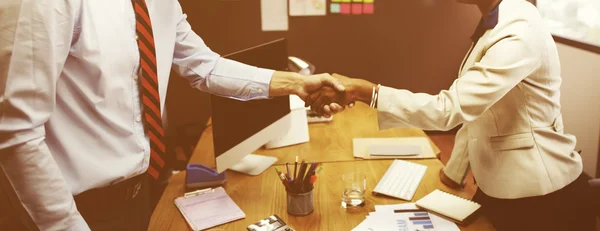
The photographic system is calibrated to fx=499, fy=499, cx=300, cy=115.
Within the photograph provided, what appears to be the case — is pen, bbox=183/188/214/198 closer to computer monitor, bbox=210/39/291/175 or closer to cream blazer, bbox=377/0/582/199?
computer monitor, bbox=210/39/291/175

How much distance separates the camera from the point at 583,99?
11.2 ft

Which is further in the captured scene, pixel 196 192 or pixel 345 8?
pixel 345 8

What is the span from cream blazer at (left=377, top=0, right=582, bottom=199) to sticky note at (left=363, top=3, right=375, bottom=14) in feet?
8.30

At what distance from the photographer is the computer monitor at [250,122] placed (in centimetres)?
189

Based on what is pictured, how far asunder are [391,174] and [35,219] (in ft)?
4.24

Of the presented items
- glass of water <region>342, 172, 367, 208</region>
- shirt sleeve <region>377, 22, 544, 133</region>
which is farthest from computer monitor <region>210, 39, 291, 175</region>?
shirt sleeve <region>377, 22, 544, 133</region>

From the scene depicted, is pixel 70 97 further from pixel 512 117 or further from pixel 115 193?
pixel 512 117

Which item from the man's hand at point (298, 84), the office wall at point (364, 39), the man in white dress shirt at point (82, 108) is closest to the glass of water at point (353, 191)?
the man's hand at point (298, 84)

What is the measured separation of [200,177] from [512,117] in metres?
1.18

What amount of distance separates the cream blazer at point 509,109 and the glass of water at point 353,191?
0.72ft

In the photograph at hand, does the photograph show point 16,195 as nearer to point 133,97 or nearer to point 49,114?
point 49,114

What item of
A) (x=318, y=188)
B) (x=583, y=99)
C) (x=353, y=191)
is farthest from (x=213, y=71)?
(x=583, y=99)

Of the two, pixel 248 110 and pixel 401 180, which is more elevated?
pixel 248 110

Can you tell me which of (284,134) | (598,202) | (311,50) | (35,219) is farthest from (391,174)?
(311,50)
